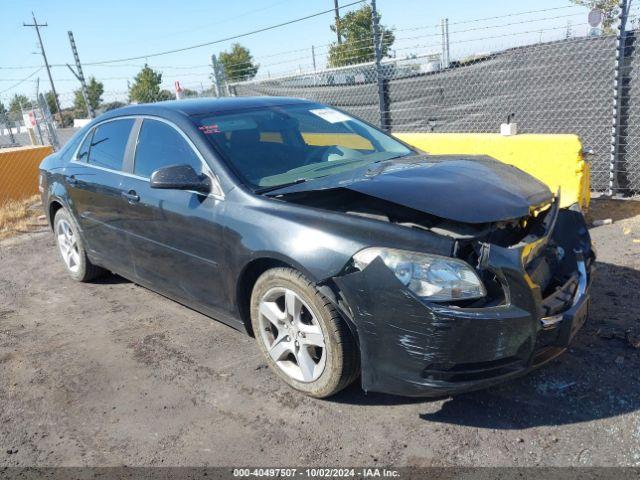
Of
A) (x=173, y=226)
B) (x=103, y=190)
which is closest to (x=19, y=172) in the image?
(x=103, y=190)

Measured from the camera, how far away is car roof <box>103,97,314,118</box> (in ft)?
12.4

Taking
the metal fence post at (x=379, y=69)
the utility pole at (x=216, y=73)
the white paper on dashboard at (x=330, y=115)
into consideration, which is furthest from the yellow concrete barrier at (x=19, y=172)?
the white paper on dashboard at (x=330, y=115)

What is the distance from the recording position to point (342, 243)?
257 centimetres

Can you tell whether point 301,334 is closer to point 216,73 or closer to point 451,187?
point 451,187

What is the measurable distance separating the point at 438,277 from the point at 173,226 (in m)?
1.92

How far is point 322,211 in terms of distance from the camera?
275 centimetres

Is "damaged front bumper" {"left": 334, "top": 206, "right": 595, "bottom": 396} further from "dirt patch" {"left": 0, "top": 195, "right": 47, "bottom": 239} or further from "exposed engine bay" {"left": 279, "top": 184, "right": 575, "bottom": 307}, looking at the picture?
"dirt patch" {"left": 0, "top": 195, "right": 47, "bottom": 239}

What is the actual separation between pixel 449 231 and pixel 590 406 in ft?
3.86

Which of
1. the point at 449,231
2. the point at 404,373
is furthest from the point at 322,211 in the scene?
the point at 404,373

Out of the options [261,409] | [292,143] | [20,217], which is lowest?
[261,409]

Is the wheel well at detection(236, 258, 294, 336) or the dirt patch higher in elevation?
the wheel well at detection(236, 258, 294, 336)

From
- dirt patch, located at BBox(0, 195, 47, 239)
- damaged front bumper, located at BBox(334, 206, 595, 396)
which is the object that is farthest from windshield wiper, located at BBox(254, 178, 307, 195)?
dirt patch, located at BBox(0, 195, 47, 239)

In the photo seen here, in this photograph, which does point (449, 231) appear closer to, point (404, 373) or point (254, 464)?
point (404, 373)

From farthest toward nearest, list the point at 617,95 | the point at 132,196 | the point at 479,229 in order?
1. the point at 617,95
2. the point at 132,196
3. the point at 479,229
